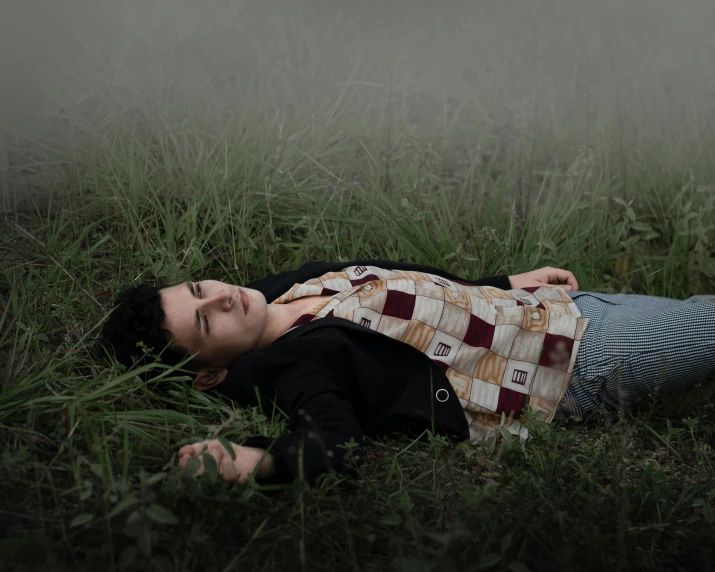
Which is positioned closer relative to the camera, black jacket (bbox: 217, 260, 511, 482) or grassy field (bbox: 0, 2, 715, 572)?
grassy field (bbox: 0, 2, 715, 572)

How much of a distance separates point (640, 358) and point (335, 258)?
1403 mm

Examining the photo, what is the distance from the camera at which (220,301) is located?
238 centimetres

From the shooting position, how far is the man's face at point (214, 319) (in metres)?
2.38

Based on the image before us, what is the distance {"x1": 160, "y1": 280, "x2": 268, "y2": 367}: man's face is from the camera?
2.38 m

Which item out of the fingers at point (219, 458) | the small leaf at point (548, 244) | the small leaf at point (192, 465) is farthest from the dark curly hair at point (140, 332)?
the small leaf at point (548, 244)

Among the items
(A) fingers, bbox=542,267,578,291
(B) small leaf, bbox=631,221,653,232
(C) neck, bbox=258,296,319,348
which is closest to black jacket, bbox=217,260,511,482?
(C) neck, bbox=258,296,319,348

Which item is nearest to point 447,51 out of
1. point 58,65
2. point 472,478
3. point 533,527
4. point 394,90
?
point 394,90

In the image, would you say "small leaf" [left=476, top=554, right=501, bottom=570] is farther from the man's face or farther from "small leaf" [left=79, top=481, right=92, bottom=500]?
the man's face

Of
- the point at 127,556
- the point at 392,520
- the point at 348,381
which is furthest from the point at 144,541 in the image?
the point at 348,381

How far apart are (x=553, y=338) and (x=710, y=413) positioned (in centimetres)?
67

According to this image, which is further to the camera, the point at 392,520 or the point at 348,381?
the point at 348,381

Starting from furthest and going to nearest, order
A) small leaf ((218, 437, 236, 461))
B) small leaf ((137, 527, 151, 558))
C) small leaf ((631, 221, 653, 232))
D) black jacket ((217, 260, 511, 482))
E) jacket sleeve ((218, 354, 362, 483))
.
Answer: small leaf ((631, 221, 653, 232)) → black jacket ((217, 260, 511, 482)) → jacket sleeve ((218, 354, 362, 483)) → small leaf ((218, 437, 236, 461)) → small leaf ((137, 527, 151, 558))

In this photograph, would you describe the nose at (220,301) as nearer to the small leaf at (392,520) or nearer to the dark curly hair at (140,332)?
the dark curly hair at (140,332)

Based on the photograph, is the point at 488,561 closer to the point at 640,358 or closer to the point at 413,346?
→ the point at 413,346
